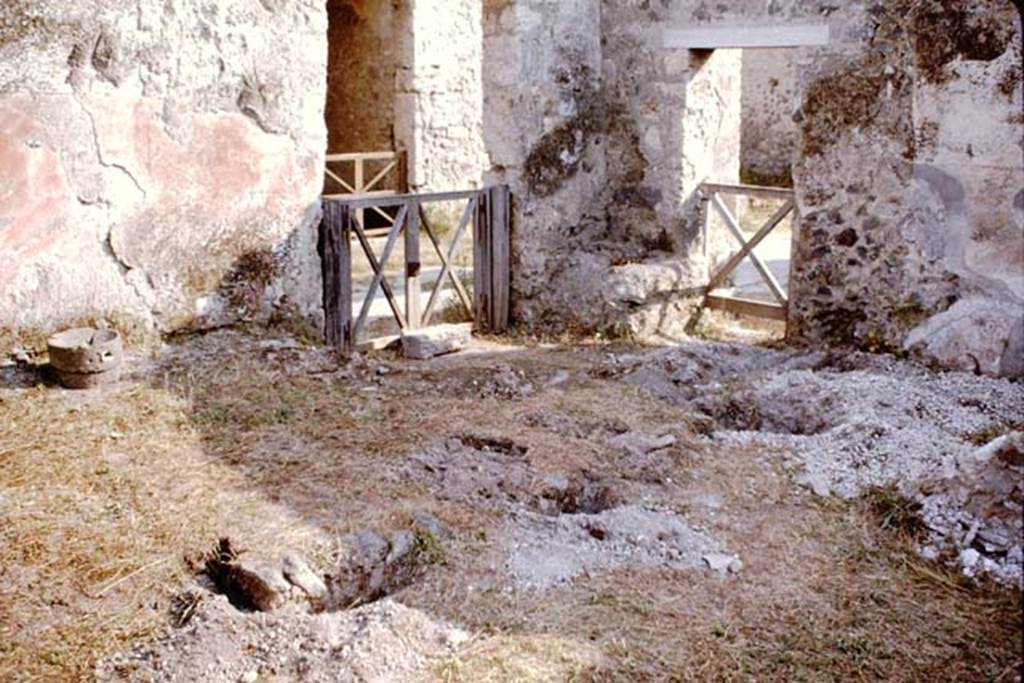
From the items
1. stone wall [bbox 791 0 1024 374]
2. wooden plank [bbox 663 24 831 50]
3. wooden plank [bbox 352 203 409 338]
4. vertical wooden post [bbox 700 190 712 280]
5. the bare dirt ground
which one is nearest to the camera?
the bare dirt ground

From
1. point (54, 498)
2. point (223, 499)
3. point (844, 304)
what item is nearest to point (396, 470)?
point (223, 499)

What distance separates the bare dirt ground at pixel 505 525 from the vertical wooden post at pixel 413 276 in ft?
4.72

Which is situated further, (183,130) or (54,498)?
(183,130)

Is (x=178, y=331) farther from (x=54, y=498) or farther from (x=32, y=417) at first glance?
(x=54, y=498)

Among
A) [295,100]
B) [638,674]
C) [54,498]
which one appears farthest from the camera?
[295,100]

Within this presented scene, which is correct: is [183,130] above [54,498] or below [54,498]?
above

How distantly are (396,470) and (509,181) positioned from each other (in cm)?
394

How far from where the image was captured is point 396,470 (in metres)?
5.52

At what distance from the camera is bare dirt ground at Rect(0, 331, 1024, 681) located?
13.4 ft

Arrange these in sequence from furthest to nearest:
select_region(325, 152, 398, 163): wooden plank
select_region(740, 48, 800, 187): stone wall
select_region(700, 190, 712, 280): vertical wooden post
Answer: select_region(740, 48, 800, 187): stone wall, select_region(325, 152, 398, 163): wooden plank, select_region(700, 190, 712, 280): vertical wooden post

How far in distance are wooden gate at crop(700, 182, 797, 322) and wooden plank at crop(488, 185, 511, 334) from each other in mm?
1528

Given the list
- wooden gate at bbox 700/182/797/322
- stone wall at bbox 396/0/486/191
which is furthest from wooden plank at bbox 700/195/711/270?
stone wall at bbox 396/0/486/191

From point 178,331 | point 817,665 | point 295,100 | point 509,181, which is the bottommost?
point 817,665

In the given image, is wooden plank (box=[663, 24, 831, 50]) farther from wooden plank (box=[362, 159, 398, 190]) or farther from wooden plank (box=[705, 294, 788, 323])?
wooden plank (box=[362, 159, 398, 190])
